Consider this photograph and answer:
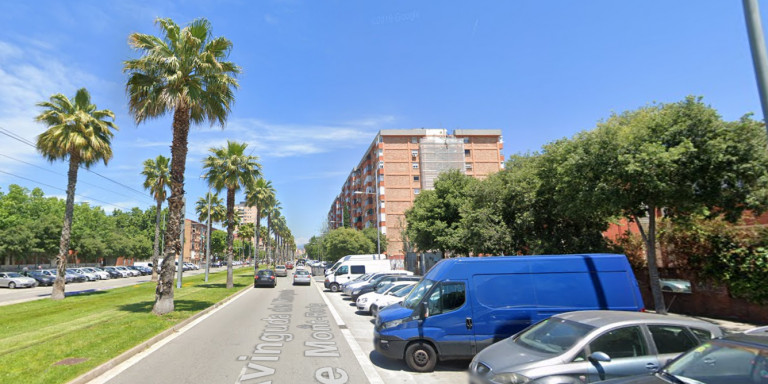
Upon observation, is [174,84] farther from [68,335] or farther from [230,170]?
[230,170]

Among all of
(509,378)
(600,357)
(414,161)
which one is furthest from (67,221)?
(414,161)

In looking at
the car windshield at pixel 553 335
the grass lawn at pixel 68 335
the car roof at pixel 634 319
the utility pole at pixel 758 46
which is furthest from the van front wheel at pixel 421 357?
the utility pole at pixel 758 46

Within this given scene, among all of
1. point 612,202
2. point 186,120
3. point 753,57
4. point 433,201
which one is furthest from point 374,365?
point 433,201

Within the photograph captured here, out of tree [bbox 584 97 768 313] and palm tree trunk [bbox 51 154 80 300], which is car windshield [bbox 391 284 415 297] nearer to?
tree [bbox 584 97 768 313]

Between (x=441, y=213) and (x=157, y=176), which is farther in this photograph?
(x=157, y=176)

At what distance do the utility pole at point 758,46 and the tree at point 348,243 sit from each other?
58061 mm

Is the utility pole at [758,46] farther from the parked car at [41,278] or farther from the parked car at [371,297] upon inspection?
the parked car at [41,278]

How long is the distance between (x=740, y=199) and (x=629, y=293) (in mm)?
6037

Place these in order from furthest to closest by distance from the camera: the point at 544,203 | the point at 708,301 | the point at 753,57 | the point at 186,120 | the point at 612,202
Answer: the point at 544,203, the point at 186,120, the point at 708,301, the point at 612,202, the point at 753,57

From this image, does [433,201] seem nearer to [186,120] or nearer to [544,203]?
[544,203]

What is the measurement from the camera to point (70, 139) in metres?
23.5

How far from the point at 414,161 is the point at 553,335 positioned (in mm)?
70931

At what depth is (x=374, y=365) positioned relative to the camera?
327 inches

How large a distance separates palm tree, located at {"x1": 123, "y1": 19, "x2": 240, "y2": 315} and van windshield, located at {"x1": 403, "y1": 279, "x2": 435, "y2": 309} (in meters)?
10.6
